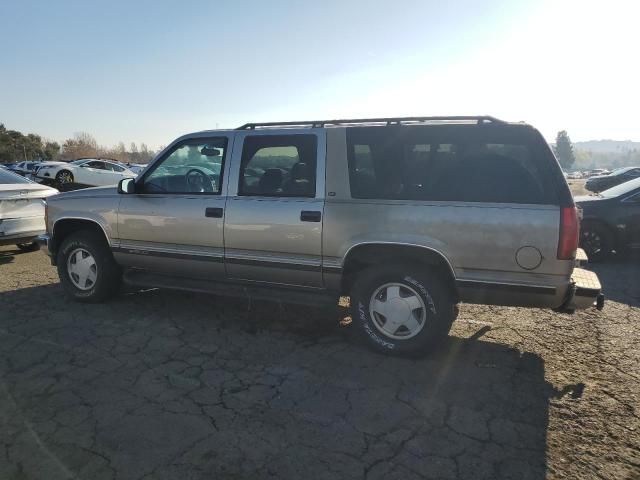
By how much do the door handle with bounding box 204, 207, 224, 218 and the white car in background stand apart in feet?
57.8

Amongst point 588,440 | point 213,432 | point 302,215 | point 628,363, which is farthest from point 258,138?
point 628,363

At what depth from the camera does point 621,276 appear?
6645 millimetres

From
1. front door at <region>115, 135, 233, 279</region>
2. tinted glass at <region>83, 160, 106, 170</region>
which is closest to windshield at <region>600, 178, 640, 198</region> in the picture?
front door at <region>115, 135, 233, 279</region>

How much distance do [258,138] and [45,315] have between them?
9.72 ft

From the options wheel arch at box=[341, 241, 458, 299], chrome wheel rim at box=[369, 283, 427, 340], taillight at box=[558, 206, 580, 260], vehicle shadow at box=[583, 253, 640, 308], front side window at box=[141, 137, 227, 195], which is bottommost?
vehicle shadow at box=[583, 253, 640, 308]

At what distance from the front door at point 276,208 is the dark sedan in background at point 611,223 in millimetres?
5611

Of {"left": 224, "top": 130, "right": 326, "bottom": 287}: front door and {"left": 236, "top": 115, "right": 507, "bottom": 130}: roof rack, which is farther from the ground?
{"left": 236, "top": 115, "right": 507, "bottom": 130}: roof rack

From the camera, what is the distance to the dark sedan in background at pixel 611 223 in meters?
7.39

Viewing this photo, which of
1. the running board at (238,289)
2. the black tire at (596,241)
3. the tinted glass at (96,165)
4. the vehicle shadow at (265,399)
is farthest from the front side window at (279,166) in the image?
the tinted glass at (96,165)

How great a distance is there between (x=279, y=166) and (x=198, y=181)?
969 mm

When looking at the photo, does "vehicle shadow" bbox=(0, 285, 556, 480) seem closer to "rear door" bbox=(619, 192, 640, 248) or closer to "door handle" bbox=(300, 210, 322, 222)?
"door handle" bbox=(300, 210, 322, 222)

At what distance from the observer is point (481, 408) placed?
3.07 meters

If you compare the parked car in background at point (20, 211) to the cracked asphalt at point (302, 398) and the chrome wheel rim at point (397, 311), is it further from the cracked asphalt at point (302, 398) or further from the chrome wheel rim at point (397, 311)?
the chrome wheel rim at point (397, 311)

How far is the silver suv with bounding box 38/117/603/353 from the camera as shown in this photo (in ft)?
11.1
